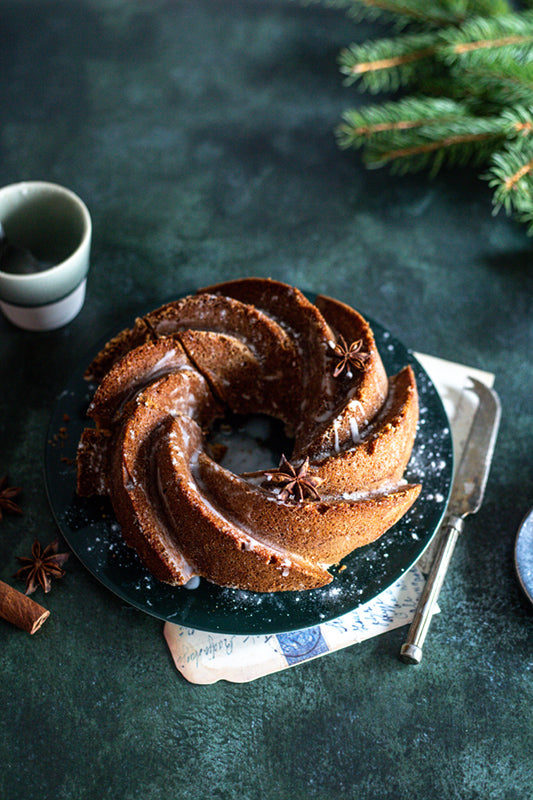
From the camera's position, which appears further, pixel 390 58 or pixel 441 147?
pixel 390 58

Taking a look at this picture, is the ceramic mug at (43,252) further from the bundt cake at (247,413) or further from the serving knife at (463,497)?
the serving knife at (463,497)

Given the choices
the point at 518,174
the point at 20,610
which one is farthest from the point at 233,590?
the point at 518,174

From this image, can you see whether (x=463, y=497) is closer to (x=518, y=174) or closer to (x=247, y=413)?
(x=247, y=413)

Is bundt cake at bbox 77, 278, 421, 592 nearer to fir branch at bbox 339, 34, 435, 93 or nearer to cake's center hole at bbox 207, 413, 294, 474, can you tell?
cake's center hole at bbox 207, 413, 294, 474

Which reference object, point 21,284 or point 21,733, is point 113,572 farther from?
point 21,284

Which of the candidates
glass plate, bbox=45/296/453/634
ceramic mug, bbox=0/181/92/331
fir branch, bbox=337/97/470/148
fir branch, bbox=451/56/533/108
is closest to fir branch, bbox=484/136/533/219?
fir branch, bbox=451/56/533/108
